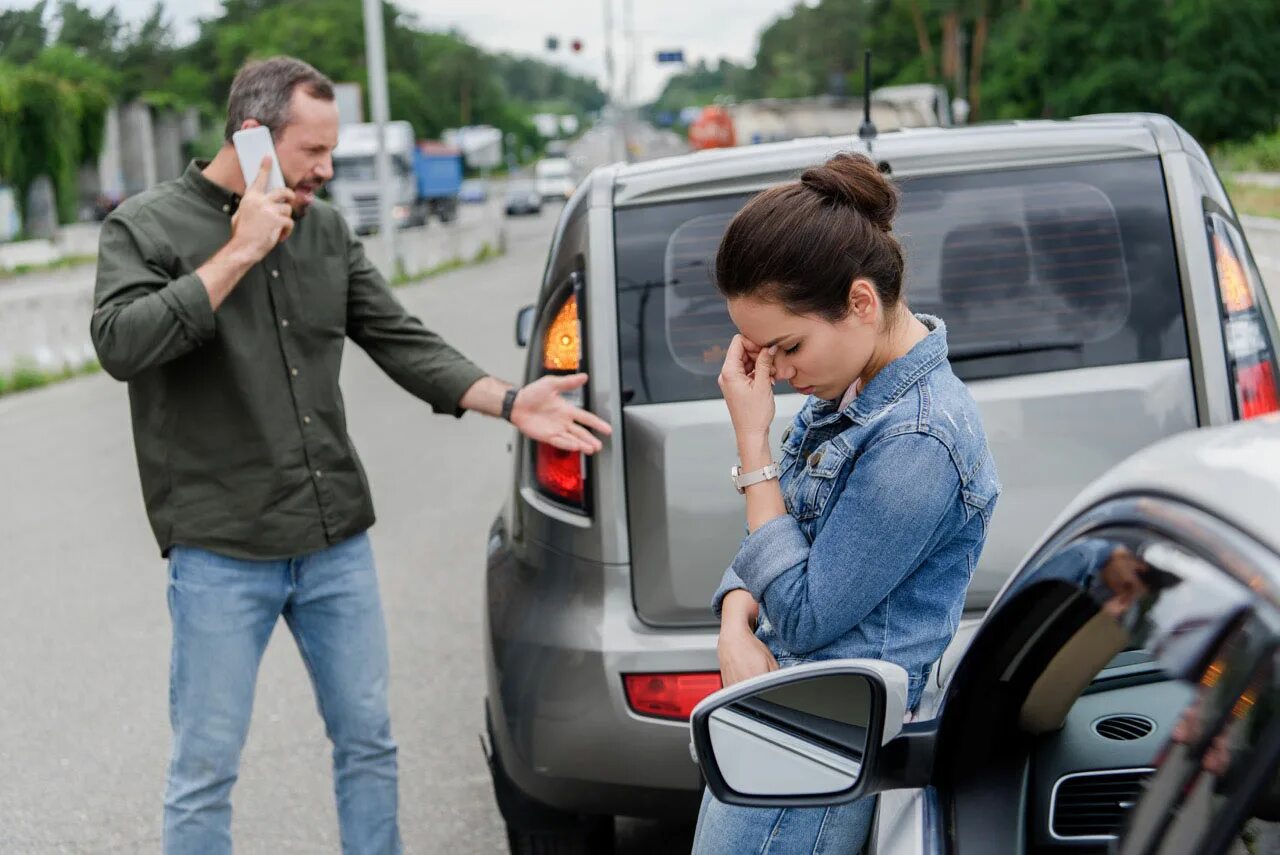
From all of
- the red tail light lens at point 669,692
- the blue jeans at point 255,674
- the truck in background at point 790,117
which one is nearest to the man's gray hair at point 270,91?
the blue jeans at point 255,674

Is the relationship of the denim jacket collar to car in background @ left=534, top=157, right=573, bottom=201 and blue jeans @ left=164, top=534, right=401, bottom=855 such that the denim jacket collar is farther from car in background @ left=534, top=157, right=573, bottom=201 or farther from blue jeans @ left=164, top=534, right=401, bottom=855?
car in background @ left=534, top=157, right=573, bottom=201

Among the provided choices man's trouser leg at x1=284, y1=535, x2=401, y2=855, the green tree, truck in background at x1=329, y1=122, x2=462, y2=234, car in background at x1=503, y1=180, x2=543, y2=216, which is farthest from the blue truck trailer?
man's trouser leg at x1=284, y1=535, x2=401, y2=855

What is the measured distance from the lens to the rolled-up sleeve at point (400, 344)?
381 centimetres

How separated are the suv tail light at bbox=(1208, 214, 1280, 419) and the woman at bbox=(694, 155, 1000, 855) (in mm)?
1567

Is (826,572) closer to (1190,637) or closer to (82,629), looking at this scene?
(1190,637)

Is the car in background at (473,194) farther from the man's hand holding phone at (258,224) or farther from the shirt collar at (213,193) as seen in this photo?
the man's hand holding phone at (258,224)

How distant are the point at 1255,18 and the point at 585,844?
65064 mm

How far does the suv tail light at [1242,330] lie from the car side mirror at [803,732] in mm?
1905

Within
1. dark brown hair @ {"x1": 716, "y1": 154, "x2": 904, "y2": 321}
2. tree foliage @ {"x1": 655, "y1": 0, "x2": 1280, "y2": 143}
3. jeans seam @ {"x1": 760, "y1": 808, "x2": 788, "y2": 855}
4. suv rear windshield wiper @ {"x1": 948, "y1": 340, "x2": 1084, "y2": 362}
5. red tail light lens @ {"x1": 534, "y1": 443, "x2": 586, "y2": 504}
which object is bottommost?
jeans seam @ {"x1": 760, "y1": 808, "x2": 788, "y2": 855}

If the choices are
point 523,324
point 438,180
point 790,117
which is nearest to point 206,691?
point 523,324

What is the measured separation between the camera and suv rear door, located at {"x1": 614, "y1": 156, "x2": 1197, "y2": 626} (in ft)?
11.3

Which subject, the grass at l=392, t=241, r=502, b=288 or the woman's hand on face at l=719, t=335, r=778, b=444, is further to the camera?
the grass at l=392, t=241, r=502, b=288

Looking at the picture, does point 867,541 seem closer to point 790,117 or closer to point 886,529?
point 886,529

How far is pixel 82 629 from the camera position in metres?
6.86
